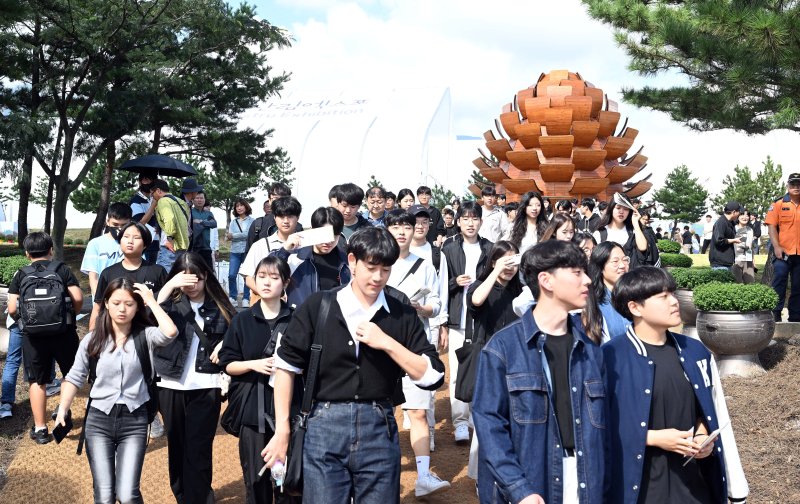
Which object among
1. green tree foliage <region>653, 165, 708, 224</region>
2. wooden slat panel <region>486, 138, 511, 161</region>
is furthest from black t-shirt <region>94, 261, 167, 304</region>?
green tree foliage <region>653, 165, 708, 224</region>

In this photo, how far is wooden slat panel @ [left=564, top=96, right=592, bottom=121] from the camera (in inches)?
773

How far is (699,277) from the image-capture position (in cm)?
950

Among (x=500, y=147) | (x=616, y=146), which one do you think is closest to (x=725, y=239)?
(x=616, y=146)

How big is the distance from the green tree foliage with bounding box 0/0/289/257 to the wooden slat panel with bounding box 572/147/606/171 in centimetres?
764

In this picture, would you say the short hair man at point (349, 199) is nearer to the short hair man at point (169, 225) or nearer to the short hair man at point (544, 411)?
the short hair man at point (169, 225)

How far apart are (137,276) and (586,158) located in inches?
617

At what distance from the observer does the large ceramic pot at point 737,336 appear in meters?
7.84

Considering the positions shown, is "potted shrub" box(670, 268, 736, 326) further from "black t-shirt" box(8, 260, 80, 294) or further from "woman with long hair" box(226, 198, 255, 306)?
"black t-shirt" box(8, 260, 80, 294)

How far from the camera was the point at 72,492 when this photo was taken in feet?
19.1

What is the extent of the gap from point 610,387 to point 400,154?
166ft

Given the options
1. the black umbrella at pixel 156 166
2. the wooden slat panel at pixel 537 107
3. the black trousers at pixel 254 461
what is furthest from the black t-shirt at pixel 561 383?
the wooden slat panel at pixel 537 107

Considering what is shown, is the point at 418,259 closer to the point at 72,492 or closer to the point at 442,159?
the point at 72,492

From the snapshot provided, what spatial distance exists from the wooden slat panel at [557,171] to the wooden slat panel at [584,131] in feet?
2.26

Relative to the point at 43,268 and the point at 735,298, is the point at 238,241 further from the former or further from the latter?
the point at 735,298
